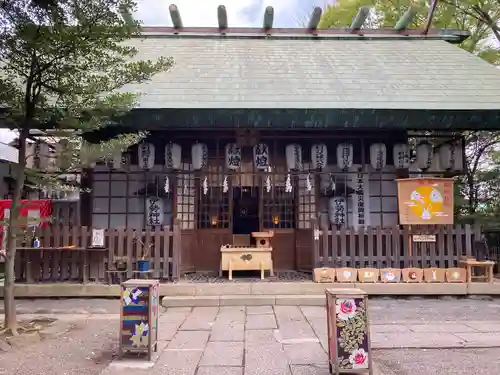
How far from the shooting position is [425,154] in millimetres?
10984

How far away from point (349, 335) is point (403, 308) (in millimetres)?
4499

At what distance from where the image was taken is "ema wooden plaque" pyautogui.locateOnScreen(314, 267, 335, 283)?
941cm

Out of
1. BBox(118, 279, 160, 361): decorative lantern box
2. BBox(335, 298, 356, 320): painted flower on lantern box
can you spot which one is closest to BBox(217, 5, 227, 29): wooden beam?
BBox(118, 279, 160, 361): decorative lantern box

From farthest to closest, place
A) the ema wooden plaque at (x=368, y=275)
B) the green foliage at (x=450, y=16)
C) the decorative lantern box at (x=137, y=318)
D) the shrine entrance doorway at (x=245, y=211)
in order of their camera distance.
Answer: the green foliage at (x=450, y=16) < the shrine entrance doorway at (x=245, y=211) < the ema wooden plaque at (x=368, y=275) < the decorative lantern box at (x=137, y=318)

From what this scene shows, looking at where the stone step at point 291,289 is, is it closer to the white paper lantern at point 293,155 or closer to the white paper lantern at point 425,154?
the white paper lantern at point 293,155

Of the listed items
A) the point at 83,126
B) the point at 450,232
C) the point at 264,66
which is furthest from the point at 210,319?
the point at 264,66

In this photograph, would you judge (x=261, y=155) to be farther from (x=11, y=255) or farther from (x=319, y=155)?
(x=11, y=255)

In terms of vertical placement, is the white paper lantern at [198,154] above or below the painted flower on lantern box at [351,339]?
above

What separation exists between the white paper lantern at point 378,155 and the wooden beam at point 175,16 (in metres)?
8.40

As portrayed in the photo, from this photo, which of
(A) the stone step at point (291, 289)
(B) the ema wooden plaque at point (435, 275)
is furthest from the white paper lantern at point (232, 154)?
(B) the ema wooden plaque at point (435, 275)

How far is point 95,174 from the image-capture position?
11.0 meters

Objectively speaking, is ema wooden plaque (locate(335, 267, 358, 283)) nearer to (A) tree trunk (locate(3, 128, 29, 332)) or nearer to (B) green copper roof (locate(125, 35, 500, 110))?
(B) green copper roof (locate(125, 35, 500, 110))

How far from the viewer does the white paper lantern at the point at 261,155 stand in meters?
10.9

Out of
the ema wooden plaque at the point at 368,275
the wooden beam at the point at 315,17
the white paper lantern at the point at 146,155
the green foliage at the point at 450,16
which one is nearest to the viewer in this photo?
the ema wooden plaque at the point at 368,275
